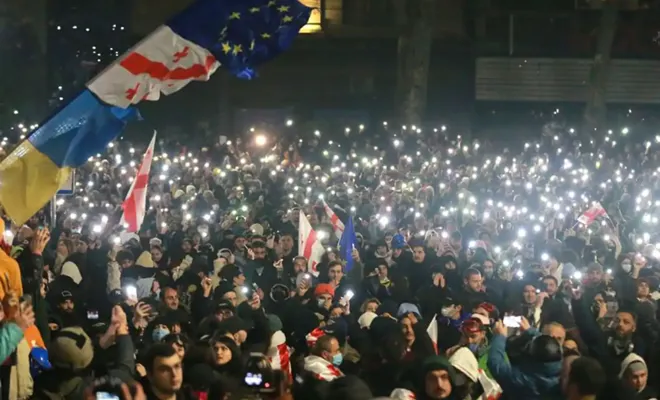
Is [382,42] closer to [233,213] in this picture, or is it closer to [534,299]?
[233,213]

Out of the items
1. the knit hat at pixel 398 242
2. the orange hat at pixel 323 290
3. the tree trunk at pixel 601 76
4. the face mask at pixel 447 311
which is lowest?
the tree trunk at pixel 601 76

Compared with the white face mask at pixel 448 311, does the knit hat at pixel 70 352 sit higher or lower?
higher

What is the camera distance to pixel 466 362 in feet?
21.3

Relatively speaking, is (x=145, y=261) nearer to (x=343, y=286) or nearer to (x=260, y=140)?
(x=343, y=286)

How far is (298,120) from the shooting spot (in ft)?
121

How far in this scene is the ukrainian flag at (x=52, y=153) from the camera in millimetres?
7016

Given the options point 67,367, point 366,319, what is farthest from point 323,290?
point 67,367

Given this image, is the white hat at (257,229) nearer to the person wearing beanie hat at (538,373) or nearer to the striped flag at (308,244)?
the striped flag at (308,244)

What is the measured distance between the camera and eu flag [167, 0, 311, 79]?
25.8 ft

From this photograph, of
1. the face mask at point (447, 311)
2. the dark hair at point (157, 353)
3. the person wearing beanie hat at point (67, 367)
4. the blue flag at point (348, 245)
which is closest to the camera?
the dark hair at point (157, 353)

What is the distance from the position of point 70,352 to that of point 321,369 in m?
1.45

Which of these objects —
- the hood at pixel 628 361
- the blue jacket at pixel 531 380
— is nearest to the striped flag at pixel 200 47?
the blue jacket at pixel 531 380

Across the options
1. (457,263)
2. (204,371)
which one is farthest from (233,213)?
(204,371)

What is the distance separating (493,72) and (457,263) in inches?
983
